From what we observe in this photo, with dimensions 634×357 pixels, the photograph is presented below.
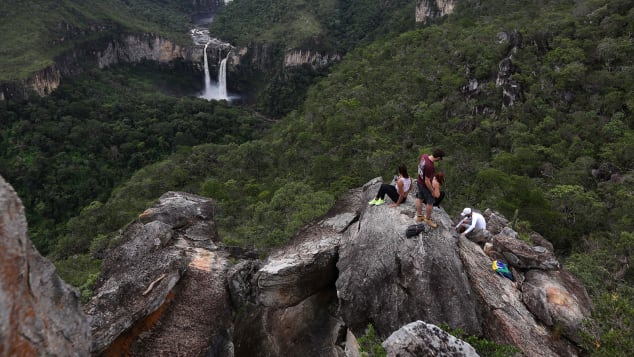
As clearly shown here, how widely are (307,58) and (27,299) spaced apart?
292 ft

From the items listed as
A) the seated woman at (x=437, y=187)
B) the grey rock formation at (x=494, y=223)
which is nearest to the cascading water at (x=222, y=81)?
the grey rock formation at (x=494, y=223)

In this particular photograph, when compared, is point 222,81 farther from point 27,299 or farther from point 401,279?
point 27,299

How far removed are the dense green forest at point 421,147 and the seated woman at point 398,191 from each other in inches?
182

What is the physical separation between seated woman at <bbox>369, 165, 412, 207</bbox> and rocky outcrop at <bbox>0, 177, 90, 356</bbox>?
23.0 ft

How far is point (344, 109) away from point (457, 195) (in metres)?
19.8

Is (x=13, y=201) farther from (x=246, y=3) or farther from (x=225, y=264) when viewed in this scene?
(x=246, y=3)

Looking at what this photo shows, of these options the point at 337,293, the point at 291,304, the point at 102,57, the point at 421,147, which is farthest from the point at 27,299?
the point at 102,57

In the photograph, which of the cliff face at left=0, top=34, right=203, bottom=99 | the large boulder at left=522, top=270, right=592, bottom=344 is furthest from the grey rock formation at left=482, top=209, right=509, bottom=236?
the cliff face at left=0, top=34, right=203, bottom=99

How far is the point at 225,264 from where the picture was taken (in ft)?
38.1

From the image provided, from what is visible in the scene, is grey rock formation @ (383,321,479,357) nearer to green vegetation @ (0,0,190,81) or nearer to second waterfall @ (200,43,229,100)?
green vegetation @ (0,0,190,81)

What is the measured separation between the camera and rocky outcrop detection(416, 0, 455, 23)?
251 feet

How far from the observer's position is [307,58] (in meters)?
89.6

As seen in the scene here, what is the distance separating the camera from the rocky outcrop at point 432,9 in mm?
76650

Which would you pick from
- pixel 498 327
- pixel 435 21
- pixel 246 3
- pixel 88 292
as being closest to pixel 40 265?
pixel 88 292
